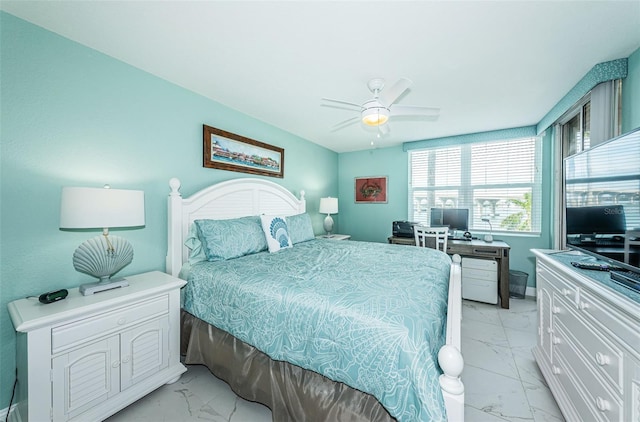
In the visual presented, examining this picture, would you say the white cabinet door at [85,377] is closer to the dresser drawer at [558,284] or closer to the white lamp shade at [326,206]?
the dresser drawer at [558,284]

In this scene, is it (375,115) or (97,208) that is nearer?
(97,208)

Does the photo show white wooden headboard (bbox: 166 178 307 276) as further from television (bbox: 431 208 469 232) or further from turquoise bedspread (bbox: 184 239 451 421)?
television (bbox: 431 208 469 232)

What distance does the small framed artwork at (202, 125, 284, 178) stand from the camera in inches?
102

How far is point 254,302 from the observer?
1.48 meters

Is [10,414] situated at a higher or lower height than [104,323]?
lower

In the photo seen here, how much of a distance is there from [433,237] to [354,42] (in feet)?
8.29

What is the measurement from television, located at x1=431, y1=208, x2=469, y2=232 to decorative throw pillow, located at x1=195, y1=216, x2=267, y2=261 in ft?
9.12

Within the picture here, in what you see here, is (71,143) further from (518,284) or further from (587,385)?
(518,284)

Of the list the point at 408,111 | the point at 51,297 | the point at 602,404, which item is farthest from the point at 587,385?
the point at 51,297

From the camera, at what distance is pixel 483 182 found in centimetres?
377

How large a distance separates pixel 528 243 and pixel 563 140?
1408 mm

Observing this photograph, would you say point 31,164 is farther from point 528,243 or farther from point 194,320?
point 528,243

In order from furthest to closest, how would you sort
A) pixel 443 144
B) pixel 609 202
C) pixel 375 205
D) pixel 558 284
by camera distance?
1. pixel 375 205
2. pixel 443 144
3. pixel 558 284
4. pixel 609 202

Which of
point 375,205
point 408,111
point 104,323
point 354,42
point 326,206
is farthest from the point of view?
point 375,205
